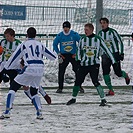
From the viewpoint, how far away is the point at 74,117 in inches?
389

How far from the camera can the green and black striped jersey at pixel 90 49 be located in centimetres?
1138

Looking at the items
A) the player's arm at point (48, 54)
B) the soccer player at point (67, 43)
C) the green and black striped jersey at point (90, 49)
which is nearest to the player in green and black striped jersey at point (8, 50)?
the green and black striped jersey at point (90, 49)

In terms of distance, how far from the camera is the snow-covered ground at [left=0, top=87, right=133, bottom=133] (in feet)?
28.5

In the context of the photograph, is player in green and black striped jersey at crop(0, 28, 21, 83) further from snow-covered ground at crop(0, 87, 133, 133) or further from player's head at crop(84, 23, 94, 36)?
player's head at crop(84, 23, 94, 36)

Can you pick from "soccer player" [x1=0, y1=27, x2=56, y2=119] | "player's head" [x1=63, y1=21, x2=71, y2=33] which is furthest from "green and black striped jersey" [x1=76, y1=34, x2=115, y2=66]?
"player's head" [x1=63, y1=21, x2=71, y2=33]

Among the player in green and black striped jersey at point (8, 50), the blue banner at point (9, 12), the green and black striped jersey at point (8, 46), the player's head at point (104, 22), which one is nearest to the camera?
the player in green and black striped jersey at point (8, 50)

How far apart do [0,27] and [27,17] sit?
1649 mm

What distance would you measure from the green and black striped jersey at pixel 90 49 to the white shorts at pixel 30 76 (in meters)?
1.92

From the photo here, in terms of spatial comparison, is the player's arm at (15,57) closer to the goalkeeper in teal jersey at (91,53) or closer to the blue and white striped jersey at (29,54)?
the blue and white striped jersey at (29,54)

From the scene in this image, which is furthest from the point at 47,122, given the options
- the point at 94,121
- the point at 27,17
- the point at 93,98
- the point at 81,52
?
the point at 27,17

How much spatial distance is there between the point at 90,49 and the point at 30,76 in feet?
7.09

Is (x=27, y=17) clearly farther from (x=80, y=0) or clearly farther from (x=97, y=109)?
(x=97, y=109)

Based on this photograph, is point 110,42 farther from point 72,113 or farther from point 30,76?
point 30,76

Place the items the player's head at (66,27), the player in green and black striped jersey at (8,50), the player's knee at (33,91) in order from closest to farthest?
the player's knee at (33,91)
the player in green and black striped jersey at (8,50)
the player's head at (66,27)
